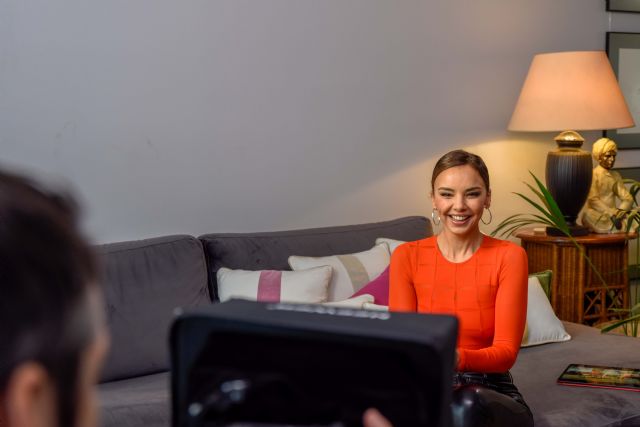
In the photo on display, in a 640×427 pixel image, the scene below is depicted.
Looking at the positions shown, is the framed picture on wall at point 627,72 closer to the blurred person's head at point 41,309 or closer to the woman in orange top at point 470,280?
the woman in orange top at point 470,280

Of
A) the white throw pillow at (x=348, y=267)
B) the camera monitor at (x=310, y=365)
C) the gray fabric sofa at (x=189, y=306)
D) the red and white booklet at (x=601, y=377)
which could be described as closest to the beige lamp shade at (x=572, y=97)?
the gray fabric sofa at (x=189, y=306)

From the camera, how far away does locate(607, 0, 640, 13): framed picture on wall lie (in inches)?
173

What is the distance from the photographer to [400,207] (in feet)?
12.4

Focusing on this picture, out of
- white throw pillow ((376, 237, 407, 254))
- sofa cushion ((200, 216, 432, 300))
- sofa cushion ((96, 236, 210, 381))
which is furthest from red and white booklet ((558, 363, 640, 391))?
sofa cushion ((96, 236, 210, 381))

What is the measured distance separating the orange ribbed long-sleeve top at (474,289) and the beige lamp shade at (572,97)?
149 cm

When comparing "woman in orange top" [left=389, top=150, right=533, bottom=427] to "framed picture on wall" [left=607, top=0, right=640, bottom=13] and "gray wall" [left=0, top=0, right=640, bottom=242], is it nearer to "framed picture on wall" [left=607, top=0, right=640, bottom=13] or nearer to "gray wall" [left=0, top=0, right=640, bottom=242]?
"gray wall" [left=0, top=0, right=640, bottom=242]

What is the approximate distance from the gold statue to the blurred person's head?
141 inches

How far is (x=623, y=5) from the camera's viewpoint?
442 centimetres

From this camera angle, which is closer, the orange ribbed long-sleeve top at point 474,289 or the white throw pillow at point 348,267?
the orange ribbed long-sleeve top at point 474,289

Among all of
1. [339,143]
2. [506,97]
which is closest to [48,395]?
[339,143]

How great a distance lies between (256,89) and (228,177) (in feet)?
1.13

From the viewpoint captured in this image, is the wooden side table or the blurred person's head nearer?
the blurred person's head

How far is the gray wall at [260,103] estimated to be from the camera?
2961 millimetres

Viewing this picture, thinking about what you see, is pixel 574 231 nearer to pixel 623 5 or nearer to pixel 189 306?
pixel 623 5
